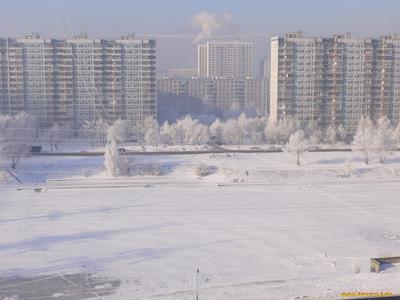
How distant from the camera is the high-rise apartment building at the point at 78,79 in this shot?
15461 millimetres

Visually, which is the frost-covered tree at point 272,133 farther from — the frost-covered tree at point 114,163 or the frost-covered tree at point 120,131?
the frost-covered tree at point 114,163

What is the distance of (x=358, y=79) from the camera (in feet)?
51.8

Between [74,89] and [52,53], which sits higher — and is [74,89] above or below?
below

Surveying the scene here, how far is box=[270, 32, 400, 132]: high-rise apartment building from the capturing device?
15500 millimetres

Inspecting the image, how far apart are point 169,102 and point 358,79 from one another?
864 cm

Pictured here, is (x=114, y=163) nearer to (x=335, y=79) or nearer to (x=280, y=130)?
(x=280, y=130)

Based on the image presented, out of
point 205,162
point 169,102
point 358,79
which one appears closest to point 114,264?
point 205,162

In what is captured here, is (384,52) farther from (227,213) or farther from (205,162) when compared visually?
(227,213)

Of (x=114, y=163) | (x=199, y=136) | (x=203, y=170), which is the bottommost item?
(x=203, y=170)

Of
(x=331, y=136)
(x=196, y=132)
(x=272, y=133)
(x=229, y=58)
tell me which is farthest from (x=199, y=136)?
(x=229, y=58)

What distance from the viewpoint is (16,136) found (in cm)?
1224

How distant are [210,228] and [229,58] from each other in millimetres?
24516

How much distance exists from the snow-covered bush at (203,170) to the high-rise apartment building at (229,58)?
20139mm

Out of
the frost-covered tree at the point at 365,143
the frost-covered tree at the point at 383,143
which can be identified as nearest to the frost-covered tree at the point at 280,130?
the frost-covered tree at the point at 365,143
